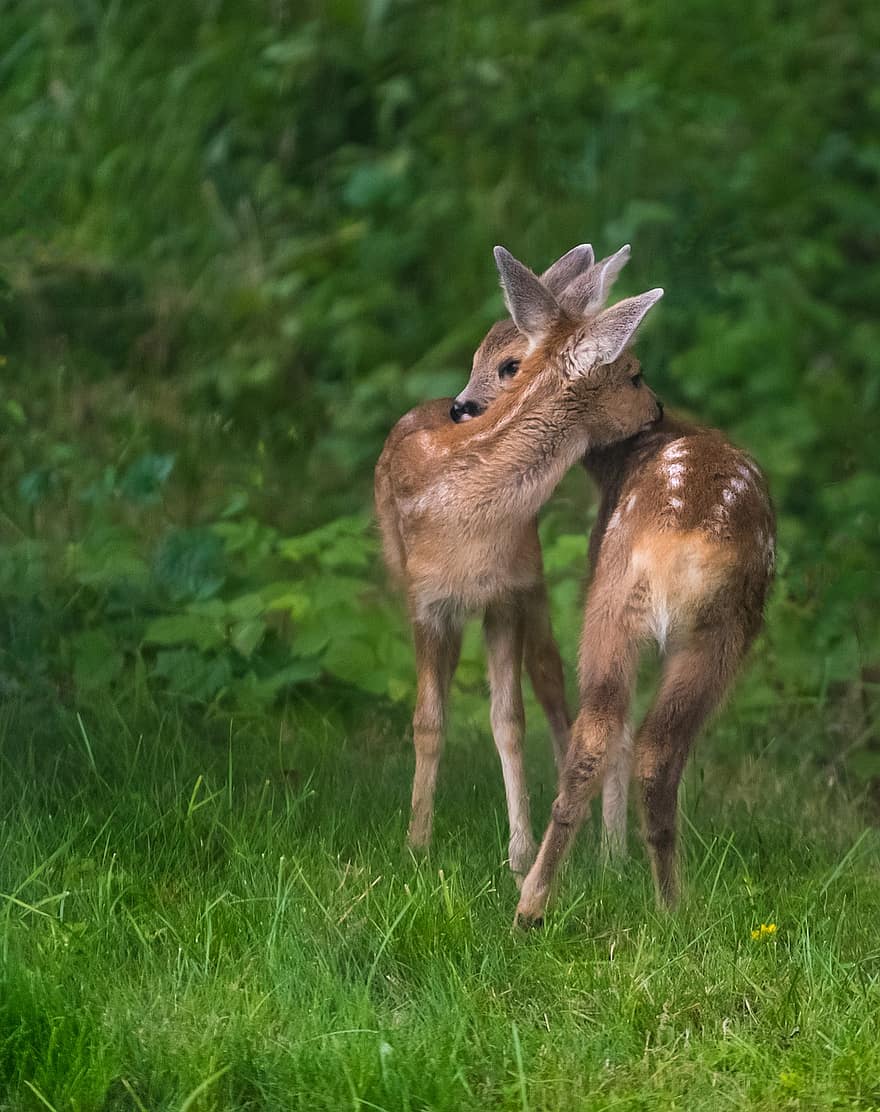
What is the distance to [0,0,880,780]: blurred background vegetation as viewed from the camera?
662 centimetres

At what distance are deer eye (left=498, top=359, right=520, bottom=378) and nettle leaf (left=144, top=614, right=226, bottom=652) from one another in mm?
1510

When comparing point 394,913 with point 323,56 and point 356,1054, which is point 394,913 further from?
point 323,56

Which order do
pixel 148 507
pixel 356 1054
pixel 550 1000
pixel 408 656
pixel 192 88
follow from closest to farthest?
pixel 356 1054
pixel 550 1000
pixel 408 656
pixel 148 507
pixel 192 88

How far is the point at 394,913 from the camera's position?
3695mm

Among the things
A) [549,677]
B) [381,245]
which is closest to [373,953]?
Answer: [549,677]

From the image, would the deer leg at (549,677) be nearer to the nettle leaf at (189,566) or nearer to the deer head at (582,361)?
the deer head at (582,361)

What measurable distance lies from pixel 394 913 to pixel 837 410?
4437 millimetres

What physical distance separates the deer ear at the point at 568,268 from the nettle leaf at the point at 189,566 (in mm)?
1569

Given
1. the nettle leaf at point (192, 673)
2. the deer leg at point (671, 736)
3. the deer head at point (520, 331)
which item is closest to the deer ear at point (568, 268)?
the deer head at point (520, 331)

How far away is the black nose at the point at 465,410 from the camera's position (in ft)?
16.0

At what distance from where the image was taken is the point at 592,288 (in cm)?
467

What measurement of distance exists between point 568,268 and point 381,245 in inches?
125

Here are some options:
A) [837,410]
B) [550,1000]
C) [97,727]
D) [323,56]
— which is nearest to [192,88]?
[323,56]

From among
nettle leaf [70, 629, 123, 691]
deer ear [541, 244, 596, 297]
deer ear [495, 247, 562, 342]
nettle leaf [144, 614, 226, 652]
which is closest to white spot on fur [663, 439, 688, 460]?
deer ear [495, 247, 562, 342]
